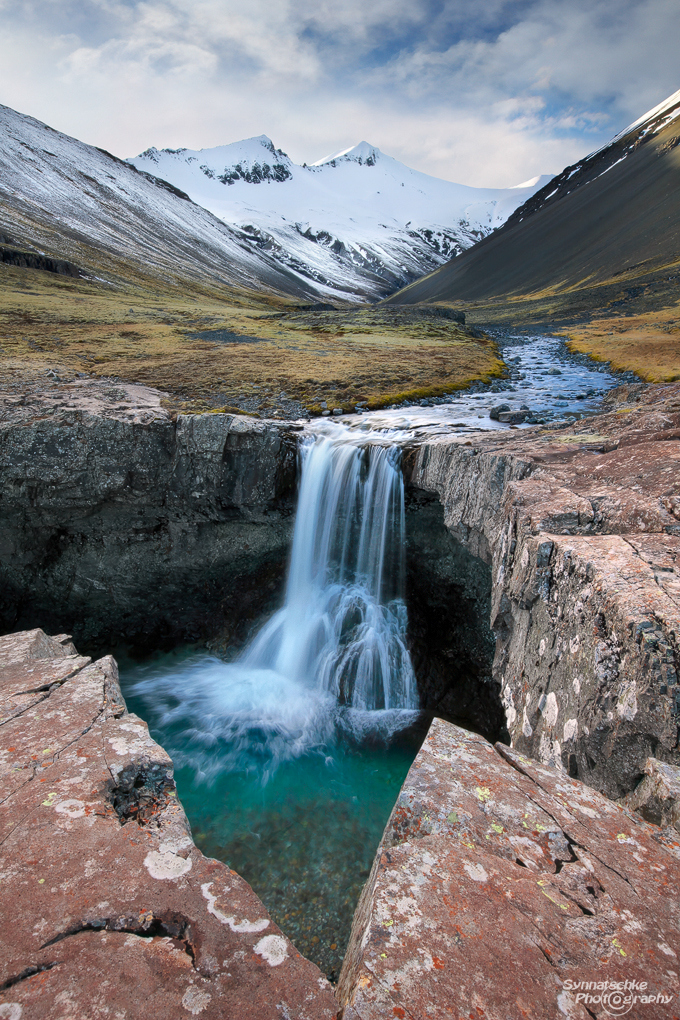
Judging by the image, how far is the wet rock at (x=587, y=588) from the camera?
16.4 ft


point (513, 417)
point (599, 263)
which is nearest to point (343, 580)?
point (513, 417)

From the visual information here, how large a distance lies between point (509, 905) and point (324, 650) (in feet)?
39.4

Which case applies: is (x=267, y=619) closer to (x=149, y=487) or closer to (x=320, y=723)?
(x=320, y=723)

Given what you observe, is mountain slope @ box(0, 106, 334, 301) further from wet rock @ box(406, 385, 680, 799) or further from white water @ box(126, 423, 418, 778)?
wet rock @ box(406, 385, 680, 799)

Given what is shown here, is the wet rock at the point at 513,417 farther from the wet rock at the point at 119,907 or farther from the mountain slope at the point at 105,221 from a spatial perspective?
the mountain slope at the point at 105,221

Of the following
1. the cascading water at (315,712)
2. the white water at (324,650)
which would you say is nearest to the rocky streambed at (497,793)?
the white water at (324,650)

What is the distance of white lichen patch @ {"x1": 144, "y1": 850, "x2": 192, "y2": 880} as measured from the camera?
4.04 metres

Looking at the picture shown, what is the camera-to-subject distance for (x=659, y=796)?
4.22 metres

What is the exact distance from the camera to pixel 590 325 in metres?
64.6

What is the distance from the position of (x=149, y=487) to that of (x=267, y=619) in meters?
6.12

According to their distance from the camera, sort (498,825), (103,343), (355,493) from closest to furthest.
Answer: (498,825)
(355,493)
(103,343)

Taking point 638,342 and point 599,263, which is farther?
point 599,263

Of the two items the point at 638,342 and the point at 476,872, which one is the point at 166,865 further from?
the point at 638,342

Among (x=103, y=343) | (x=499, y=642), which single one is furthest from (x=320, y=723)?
(x=103, y=343)
